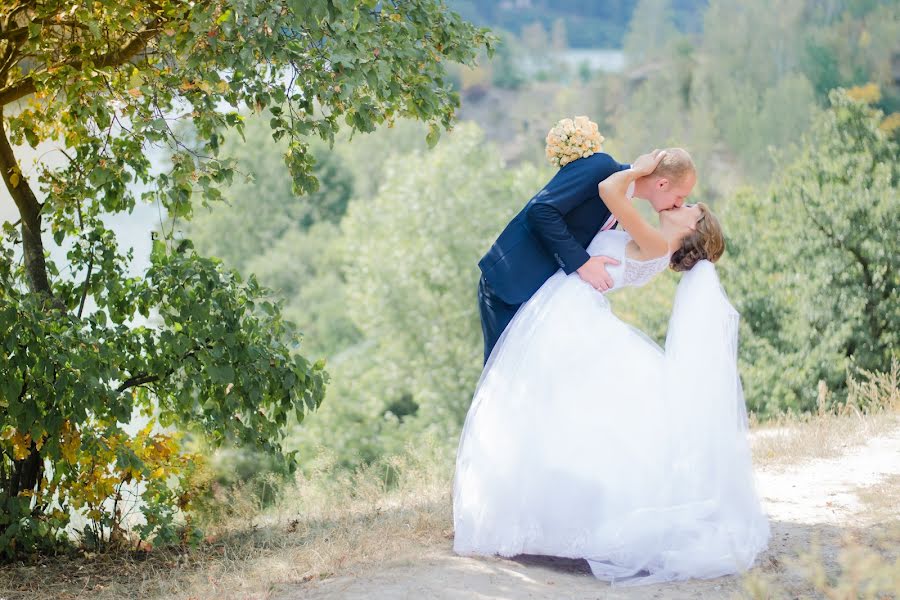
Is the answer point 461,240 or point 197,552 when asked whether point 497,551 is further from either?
point 461,240

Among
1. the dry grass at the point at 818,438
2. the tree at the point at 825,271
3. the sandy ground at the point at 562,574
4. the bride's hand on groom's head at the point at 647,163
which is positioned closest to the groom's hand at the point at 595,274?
the bride's hand on groom's head at the point at 647,163

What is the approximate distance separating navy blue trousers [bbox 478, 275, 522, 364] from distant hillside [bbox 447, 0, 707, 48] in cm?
5773

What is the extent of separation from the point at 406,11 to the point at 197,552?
149 inches

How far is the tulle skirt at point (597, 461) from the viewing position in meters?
4.63

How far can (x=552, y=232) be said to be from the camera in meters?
4.91

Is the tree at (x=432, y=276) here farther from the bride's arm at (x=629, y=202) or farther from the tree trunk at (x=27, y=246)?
the bride's arm at (x=629, y=202)

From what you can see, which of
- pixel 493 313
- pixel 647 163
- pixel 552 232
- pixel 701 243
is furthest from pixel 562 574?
pixel 647 163

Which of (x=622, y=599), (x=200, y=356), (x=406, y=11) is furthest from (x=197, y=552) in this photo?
(x=406, y=11)

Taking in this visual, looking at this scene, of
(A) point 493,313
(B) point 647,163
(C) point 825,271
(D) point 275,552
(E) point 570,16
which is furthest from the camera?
(E) point 570,16

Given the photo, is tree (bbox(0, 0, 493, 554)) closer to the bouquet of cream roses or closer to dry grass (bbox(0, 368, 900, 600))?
dry grass (bbox(0, 368, 900, 600))

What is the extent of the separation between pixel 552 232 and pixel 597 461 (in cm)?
114

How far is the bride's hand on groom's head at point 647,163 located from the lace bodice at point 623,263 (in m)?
0.40

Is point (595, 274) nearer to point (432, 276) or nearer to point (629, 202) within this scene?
point (629, 202)

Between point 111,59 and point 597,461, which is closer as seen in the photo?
point 597,461
